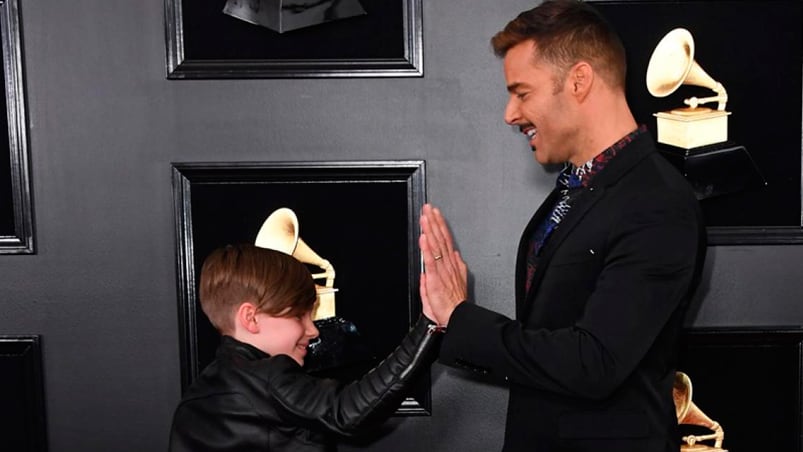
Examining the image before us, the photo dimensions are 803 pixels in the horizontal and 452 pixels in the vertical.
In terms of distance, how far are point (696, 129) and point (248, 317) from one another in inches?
54.2

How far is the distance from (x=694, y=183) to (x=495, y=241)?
569 millimetres

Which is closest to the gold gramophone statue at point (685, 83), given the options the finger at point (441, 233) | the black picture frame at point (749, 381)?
the black picture frame at point (749, 381)

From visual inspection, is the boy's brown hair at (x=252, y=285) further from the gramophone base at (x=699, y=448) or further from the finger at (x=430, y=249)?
the gramophone base at (x=699, y=448)

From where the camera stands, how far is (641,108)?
277cm

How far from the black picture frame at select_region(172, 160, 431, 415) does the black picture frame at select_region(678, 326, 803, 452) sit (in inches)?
30.8

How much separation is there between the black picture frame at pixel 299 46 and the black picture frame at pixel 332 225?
0.25 meters

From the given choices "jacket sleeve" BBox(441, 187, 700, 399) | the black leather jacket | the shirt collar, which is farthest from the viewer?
the shirt collar

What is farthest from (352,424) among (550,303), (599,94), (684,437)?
(684,437)

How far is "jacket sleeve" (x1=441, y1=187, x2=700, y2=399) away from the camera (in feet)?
6.09

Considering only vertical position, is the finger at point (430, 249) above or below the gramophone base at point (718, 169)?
below

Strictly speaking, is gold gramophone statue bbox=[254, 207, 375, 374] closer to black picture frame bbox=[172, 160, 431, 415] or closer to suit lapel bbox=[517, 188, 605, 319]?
black picture frame bbox=[172, 160, 431, 415]

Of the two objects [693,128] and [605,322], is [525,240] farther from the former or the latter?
[693,128]

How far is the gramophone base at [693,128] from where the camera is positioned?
2729 mm

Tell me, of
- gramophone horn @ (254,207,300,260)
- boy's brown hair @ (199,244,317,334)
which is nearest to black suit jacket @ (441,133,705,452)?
boy's brown hair @ (199,244,317,334)
